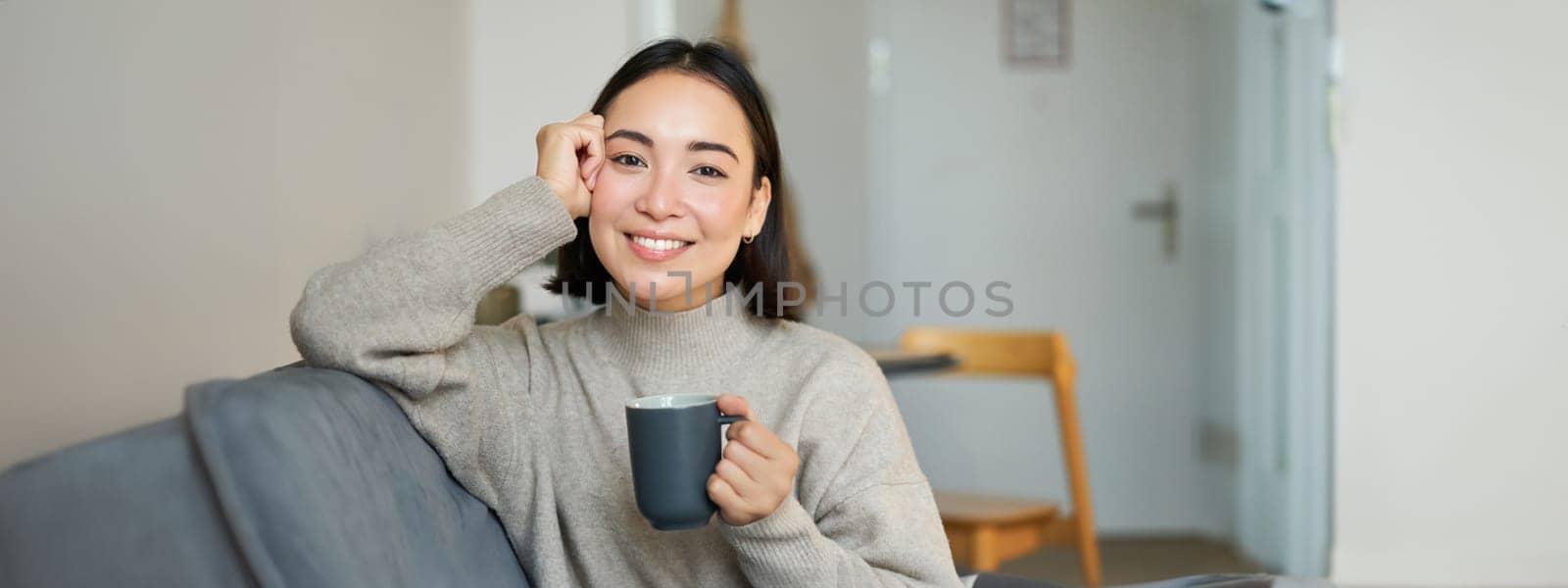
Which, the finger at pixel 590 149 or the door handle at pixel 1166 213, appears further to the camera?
the door handle at pixel 1166 213

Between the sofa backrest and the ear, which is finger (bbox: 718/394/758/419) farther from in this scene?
the ear

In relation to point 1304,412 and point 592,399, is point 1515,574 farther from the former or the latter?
point 592,399

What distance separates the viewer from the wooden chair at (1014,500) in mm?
2338

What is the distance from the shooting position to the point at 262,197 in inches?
56.6

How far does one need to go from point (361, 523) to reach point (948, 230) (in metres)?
3.23

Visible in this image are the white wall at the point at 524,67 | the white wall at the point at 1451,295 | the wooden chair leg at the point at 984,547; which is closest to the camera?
the wooden chair leg at the point at 984,547

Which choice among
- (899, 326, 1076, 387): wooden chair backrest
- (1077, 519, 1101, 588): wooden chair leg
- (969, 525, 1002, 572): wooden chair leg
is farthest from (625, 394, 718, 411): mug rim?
(1077, 519, 1101, 588): wooden chair leg

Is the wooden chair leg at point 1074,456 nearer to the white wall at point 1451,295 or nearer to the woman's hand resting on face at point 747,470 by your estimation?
the white wall at point 1451,295

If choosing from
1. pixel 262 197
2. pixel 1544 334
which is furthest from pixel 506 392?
pixel 1544 334

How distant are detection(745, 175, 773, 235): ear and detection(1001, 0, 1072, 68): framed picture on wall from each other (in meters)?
2.80

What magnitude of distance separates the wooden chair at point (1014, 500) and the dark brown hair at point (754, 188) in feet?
3.72

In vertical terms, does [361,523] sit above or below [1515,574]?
above

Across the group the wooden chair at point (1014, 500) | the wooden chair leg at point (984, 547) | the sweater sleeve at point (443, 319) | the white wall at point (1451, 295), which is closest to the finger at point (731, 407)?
the sweater sleeve at point (443, 319)

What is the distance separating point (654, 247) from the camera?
3.34 feet
